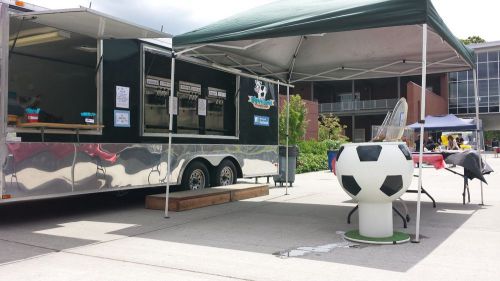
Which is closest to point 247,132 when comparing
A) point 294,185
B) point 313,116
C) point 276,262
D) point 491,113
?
point 294,185

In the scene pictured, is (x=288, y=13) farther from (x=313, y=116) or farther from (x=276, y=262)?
(x=313, y=116)

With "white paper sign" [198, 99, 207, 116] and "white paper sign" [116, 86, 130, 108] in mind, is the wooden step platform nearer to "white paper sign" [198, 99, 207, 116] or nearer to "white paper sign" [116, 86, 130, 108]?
"white paper sign" [198, 99, 207, 116]

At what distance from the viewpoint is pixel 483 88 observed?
50.6 metres

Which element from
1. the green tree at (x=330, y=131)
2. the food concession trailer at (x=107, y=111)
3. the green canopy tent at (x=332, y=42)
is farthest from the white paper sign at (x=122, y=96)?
the green tree at (x=330, y=131)

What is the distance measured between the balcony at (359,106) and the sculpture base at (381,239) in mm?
34269

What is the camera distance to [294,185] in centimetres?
1327

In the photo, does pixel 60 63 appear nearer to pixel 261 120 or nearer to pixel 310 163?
pixel 261 120

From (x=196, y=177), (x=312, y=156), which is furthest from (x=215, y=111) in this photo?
(x=312, y=156)

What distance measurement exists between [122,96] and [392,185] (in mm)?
4573

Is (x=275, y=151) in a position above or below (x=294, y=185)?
above

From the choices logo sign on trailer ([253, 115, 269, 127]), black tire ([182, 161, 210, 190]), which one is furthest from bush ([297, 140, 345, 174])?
black tire ([182, 161, 210, 190])

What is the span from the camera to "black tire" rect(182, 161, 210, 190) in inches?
355

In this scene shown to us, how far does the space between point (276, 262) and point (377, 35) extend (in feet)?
18.4

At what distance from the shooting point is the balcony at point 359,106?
39.3m
